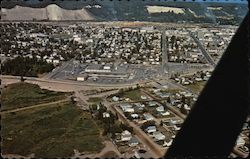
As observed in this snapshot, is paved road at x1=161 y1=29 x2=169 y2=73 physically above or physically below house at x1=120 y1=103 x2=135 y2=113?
above

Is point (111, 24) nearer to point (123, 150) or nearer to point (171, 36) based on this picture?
point (171, 36)

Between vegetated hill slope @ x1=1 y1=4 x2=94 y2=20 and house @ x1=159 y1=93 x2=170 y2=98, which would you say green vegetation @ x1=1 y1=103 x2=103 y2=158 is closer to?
house @ x1=159 y1=93 x2=170 y2=98

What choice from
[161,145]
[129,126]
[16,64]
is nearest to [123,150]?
[161,145]

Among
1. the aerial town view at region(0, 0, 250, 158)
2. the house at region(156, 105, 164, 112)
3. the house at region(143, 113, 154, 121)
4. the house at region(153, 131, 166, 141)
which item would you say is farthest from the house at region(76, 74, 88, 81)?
the house at region(153, 131, 166, 141)

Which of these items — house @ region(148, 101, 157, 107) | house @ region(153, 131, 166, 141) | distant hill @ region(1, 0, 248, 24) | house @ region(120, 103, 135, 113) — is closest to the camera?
house @ region(153, 131, 166, 141)

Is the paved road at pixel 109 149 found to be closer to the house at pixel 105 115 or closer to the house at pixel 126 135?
the house at pixel 126 135

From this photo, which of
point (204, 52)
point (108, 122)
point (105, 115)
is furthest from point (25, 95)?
point (204, 52)
